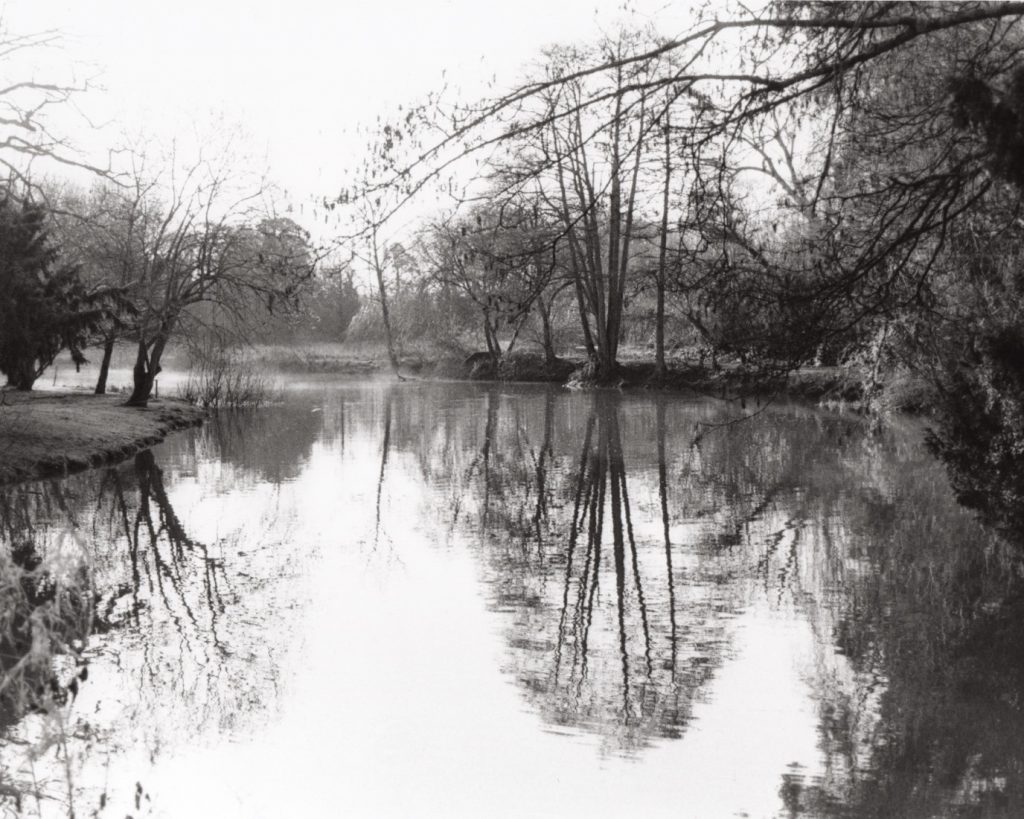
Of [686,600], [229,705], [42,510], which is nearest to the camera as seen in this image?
[229,705]

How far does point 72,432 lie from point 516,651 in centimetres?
1371

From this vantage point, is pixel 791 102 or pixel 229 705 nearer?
pixel 229 705

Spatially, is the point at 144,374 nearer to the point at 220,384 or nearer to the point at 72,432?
the point at 220,384

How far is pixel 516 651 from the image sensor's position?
25.7ft

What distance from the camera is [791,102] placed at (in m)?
7.71

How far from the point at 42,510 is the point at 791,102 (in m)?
9.66

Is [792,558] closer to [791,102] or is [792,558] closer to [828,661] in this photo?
[828,661]

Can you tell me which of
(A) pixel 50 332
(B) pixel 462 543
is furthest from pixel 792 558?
(A) pixel 50 332

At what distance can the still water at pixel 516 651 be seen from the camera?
548 centimetres

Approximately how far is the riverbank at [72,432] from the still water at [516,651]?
0.85 metres

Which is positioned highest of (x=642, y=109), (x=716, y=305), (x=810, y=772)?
(x=642, y=109)

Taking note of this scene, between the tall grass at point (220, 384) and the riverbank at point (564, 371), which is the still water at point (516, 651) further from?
the tall grass at point (220, 384)

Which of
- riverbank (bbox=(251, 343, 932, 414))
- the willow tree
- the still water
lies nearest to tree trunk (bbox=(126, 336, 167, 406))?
the willow tree

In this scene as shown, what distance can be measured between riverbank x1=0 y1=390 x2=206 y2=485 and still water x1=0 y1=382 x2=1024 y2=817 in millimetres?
845
